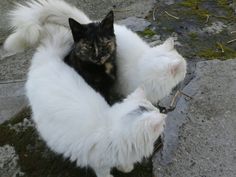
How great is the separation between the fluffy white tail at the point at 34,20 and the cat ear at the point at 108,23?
30 centimetres

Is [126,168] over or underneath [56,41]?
underneath

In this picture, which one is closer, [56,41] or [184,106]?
[56,41]

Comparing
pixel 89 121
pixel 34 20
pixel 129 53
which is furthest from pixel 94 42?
pixel 89 121

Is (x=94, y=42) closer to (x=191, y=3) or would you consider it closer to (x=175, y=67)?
(x=175, y=67)

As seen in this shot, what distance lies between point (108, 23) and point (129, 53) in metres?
0.29

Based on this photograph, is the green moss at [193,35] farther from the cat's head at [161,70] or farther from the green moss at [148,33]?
the cat's head at [161,70]

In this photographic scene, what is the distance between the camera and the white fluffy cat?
269 cm

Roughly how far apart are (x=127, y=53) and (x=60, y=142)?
3.34 feet

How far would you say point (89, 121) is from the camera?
2.87 metres

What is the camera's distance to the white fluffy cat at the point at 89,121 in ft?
8.84

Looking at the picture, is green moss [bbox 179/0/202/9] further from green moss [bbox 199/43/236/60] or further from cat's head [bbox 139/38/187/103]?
cat's head [bbox 139/38/187/103]

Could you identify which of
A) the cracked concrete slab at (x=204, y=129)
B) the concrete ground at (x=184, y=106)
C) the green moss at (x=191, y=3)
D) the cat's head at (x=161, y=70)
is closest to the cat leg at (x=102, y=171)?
the concrete ground at (x=184, y=106)

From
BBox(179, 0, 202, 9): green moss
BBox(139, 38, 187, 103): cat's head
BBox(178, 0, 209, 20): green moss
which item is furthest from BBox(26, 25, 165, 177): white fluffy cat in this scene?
BBox(179, 0, 202, 9): green moss

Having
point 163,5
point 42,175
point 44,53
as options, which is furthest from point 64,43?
point 163,5
